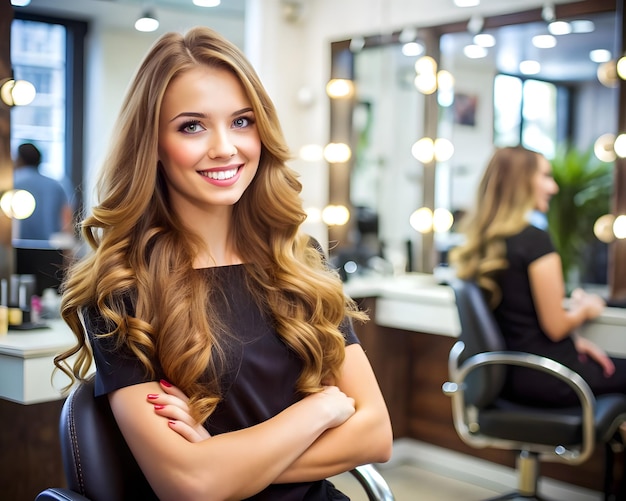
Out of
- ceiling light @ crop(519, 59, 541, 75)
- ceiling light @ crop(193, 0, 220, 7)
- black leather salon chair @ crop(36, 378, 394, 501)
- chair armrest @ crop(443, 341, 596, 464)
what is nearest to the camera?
black leather salon chair @ crop(36, 378, 394, 501)

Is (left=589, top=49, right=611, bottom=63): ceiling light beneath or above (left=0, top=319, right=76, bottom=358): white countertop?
above

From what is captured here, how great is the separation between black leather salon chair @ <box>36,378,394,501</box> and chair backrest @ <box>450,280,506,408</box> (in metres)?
1.55

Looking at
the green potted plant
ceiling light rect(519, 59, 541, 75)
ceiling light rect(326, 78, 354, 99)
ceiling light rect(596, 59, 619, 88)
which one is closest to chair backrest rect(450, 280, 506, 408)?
ceiling light rect(596, 59, 619, 88)

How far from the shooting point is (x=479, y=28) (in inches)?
148

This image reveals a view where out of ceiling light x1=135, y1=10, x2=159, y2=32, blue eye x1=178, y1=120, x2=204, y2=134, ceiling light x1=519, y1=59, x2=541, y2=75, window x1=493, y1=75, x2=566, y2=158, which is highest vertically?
ceiling light x1=135, y1=10, x2=159, y2=32

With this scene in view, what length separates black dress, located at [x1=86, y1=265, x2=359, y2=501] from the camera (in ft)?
4.28

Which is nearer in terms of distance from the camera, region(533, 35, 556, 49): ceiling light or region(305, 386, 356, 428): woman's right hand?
region(305, 386, 356, 428): woman's right hand

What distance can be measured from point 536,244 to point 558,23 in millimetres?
1306

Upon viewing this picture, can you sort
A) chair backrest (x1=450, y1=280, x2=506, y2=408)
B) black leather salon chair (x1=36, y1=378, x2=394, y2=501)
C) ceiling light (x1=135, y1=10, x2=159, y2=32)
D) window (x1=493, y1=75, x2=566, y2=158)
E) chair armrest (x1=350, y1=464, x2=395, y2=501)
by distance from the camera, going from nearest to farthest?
black leather salon chair (x1=36, y1=378, x2=394, y2=501), chair armrest (x1=350, y1=464, x2=395, y2=501), chair backrest (x1=450, y1=280, x2=506, y2=408), ceiling light (x1=135, y1=10, x2=159, y2=32), window (x1=493, y1=75, x2=566, y2=158)

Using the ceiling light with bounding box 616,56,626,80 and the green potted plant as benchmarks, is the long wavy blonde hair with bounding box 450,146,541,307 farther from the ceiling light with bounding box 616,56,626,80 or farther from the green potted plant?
the green potted plant

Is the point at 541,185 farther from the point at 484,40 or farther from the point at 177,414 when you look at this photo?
the point at 177,414

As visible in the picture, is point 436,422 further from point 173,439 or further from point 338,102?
point 173,439

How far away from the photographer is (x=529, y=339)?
281cm

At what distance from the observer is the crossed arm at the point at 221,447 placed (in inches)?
48.6
